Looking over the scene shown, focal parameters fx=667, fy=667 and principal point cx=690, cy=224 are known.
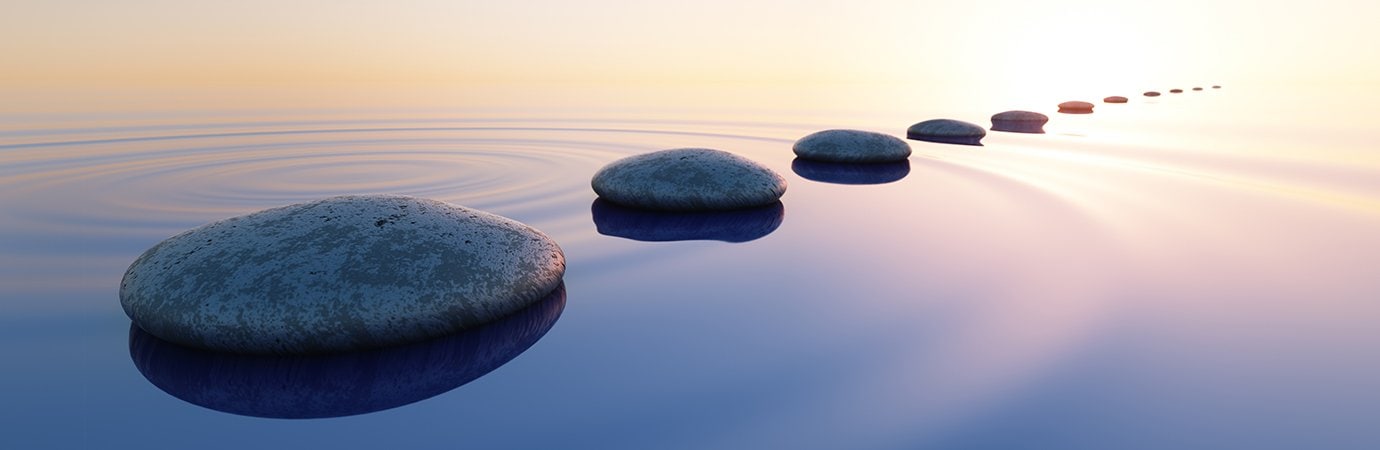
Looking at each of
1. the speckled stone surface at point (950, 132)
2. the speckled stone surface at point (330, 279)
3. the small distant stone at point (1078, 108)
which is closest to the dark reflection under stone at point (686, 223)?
the speckled stone surface at point (330, 279)

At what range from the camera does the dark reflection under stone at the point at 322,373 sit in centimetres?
254

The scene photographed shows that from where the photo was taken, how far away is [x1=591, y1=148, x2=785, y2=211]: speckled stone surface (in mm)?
5777

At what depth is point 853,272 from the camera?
13.6 feet

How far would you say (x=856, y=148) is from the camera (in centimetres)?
910

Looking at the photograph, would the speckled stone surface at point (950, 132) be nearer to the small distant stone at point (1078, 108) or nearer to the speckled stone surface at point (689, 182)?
the speckled stone surface at point (689, 182)

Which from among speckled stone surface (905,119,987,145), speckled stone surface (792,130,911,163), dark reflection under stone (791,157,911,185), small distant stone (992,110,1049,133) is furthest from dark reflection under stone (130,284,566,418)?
small distant stone (992,110,1049,133)

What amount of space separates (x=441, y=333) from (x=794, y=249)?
8.21 ft

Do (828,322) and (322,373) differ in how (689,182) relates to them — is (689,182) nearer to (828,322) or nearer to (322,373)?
(828,322)

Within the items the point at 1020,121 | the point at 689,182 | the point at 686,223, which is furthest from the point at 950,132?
the point at 686,223

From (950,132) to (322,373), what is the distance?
12400mm

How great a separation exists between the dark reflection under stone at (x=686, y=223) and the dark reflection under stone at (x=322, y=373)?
206 centimetres

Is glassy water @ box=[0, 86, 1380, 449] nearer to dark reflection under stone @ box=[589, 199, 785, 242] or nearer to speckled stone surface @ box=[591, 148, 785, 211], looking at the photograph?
dark reflection under stone @ box=[589, 199, 785, 242]

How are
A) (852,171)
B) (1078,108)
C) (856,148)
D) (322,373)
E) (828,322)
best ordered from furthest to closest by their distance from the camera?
1. (1078,108)
2. (856,148)
3. (852,171)
4. (828,322)
5. (322,373)

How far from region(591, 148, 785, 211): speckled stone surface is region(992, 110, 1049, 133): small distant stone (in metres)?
11.3
